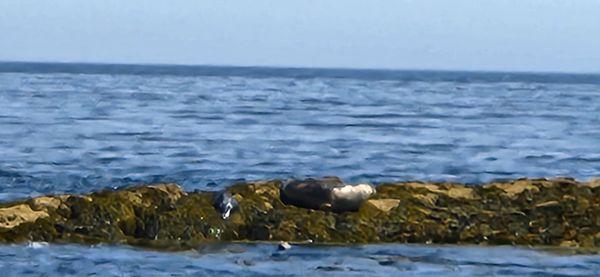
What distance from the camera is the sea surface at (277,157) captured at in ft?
63.0

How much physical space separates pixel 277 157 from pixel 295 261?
62.5 feet

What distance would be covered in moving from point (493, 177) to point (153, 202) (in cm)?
1237

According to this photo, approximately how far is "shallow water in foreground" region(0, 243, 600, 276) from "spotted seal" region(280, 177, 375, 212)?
1.07m

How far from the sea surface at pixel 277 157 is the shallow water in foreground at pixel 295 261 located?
2 cm

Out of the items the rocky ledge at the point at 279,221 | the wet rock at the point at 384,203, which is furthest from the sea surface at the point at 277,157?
the wet rock at the point at 384,203

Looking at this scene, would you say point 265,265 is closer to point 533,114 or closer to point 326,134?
point 326,134

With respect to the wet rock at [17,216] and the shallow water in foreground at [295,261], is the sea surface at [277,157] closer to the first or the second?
the shallow water in foreground at [295,261]

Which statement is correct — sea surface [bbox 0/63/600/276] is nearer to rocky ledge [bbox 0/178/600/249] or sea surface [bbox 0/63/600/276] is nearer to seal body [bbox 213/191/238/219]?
rocky ledge [bbox 0/178/600/249]

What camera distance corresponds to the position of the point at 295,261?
19.4m

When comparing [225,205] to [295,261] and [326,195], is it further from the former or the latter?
[295,261]

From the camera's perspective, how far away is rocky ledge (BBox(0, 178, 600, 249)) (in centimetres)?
2086

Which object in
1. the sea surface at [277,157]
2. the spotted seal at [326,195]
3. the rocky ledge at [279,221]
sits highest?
the spotted seal at [326,195]

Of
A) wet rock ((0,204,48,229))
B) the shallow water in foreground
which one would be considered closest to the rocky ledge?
wet rock ((0,204,48,229))

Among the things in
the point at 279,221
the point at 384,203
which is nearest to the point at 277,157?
the point at 384,203
